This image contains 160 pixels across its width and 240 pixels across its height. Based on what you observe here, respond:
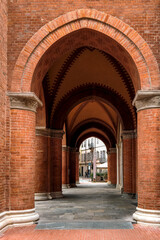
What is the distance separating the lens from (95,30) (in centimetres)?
950

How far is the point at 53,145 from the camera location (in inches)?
645

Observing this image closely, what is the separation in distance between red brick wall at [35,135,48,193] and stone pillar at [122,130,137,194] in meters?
4.33

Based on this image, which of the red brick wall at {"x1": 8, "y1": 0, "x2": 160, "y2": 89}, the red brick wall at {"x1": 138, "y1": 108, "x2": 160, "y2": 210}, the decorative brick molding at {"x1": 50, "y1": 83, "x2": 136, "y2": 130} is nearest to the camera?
the red brick wall at {"x1": 138, "y1": 108, "x2": 160, "y2": 210}

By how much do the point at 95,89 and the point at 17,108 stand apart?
944cm

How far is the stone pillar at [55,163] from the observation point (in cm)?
1630

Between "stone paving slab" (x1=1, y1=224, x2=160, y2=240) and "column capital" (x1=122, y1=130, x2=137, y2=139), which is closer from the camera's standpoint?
"stone paving slab" (x1=1, y1=224, x2=160, y2=240)

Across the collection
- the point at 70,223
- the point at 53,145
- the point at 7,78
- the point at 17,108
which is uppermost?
the point at 7,78

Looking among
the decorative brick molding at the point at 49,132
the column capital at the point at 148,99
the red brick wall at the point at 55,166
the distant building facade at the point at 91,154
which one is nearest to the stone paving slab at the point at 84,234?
the column capital at the point at 148,99

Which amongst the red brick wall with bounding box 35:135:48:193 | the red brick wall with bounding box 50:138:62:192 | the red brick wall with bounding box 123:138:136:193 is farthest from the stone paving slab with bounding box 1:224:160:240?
the red brick wall with bounding box 123:138:136:193

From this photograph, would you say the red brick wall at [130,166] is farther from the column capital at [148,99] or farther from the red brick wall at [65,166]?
the red brick wall at [65,166]

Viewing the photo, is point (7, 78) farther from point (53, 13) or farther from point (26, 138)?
point (53, 13)

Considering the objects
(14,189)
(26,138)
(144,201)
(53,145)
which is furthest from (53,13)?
(53,145)

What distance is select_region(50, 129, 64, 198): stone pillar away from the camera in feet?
53.5

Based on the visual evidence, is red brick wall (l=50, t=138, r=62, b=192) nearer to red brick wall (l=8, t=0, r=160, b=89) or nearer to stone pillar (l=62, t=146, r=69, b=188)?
stone pillar (l=62, t=146, r=69, b=188)
